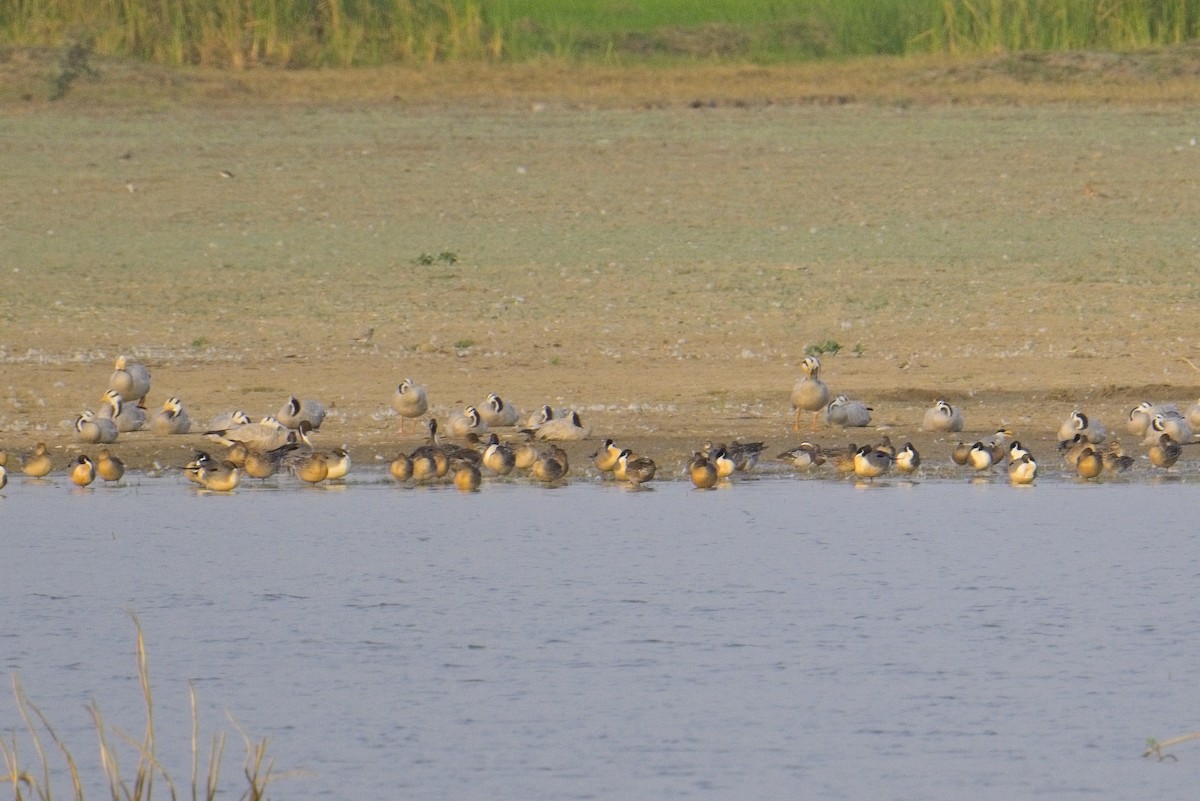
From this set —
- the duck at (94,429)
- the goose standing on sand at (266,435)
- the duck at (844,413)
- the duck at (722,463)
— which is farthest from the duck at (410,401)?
the duck at (844,413)

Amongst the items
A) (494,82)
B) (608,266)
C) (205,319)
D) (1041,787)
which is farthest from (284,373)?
(494,82)

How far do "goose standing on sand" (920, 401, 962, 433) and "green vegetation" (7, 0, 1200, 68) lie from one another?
12.7 metres

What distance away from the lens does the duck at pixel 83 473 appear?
32.7ft

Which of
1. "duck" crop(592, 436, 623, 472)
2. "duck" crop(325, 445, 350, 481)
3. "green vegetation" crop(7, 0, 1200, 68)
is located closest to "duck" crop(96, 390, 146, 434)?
"duck" crop(325, 445, 350, 481)

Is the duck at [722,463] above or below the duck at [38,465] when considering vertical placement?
below

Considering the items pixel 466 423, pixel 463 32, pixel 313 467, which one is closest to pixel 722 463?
pixel 466 423

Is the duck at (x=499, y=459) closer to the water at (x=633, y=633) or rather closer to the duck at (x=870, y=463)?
the water at (x=633, y=633)

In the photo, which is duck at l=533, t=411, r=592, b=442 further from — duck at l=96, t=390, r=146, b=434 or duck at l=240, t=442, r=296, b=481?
duck at l=96, t=390, r=146, b=434

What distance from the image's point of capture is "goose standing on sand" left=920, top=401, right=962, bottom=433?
1088 centimetres

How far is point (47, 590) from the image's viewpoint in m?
7.98

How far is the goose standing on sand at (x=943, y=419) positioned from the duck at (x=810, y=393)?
51 centimetres

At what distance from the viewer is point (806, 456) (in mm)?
10484

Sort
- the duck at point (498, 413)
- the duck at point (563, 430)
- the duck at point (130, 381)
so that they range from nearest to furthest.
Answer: the duck at point (563, 430) < the duck at point (498, 413) < the duck at point (130, 381)

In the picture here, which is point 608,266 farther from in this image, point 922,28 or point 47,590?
point 922,28
